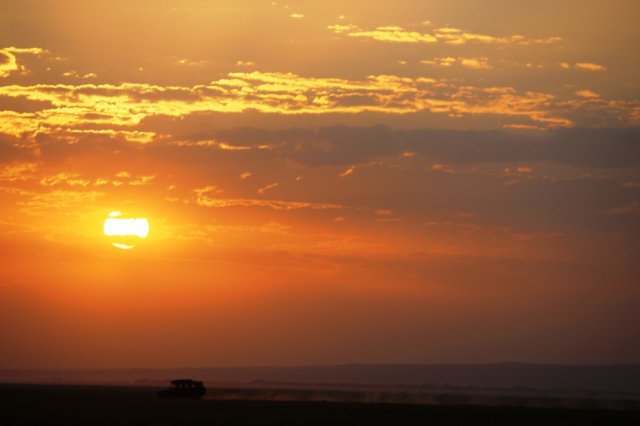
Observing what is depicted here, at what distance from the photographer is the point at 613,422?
7481 cm

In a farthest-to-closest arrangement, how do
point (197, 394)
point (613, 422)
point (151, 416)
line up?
1. point (197, 394)
2. point (613, 422)
3. point (151, 416)

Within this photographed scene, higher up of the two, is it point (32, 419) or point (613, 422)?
point (613, 422)

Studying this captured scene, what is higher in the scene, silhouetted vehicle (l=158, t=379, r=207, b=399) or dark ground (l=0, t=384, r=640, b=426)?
silhouetted vehicle (l=158, t=379, r=207, b=399)

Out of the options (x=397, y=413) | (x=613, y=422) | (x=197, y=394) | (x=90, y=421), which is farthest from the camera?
(x=197, y=394)

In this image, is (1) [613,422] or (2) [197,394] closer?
(1) [613,422]

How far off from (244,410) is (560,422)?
2391 centimetres

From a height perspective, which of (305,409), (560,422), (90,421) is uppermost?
(305,409)

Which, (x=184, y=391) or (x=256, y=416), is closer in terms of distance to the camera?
(x=256, y=416)

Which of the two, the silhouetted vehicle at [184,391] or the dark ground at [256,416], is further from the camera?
the silhouetted vehicle at [184,391]

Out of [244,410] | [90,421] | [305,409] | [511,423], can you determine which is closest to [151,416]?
[90,421]

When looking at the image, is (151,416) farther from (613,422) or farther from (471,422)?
(613,422)

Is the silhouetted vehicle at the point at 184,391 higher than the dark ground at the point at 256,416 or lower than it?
higher

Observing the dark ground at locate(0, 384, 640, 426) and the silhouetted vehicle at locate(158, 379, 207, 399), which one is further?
the silhouetted vehicle at locate(158, 379, 207, 399)

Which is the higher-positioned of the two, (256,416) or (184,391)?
(184,391)
